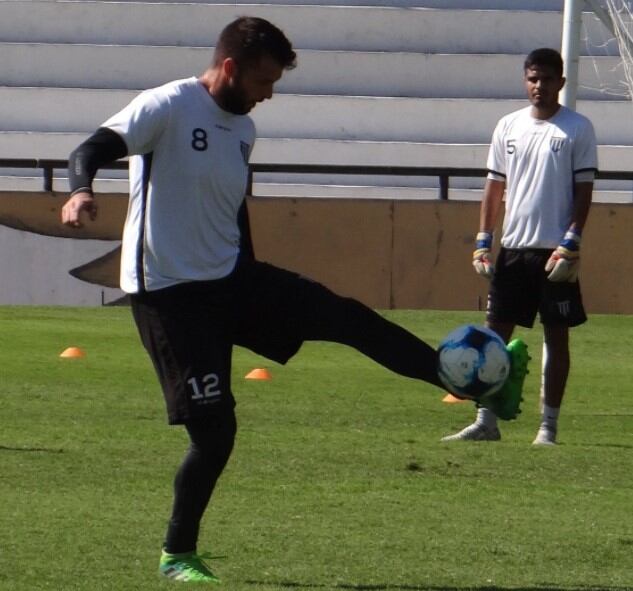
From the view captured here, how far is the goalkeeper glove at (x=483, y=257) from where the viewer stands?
860cm

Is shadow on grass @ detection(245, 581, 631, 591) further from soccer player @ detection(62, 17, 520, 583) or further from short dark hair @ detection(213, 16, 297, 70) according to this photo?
short dark hair @ detection(213, 16, 297, 70)

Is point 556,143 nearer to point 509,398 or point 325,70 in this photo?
point 509,398

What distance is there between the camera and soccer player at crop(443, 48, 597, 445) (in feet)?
27.4

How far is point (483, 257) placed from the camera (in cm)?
866

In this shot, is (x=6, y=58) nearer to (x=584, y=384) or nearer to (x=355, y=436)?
(x=584, y=384)

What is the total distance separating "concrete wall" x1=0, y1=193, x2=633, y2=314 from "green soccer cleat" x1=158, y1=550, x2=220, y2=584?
39.9ft

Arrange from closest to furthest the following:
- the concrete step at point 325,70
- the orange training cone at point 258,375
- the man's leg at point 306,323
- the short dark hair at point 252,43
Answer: the short dark hair at point 252,43 → the man's leg at point 306,323 → the orange training cone at point 258,375 → the concrete step at point 325,70

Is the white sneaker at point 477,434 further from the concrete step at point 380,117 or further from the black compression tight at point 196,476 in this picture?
the concrete step at point 380,117

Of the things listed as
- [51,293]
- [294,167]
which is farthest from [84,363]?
[294,167]

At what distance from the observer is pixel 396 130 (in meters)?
26.9

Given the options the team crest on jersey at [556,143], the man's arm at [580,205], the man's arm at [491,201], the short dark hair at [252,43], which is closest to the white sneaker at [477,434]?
the man's arm at [491,201]

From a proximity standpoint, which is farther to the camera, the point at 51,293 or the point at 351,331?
the point at 51,293

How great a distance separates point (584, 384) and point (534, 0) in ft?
58.9

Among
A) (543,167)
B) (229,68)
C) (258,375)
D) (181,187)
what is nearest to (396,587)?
(181,187)
